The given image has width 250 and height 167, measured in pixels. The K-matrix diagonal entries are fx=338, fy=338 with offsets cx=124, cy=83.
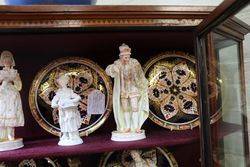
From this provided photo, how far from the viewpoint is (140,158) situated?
3.03 feet

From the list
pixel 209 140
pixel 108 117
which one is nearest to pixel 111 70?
pixel 108 117

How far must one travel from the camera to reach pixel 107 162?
3.29ft

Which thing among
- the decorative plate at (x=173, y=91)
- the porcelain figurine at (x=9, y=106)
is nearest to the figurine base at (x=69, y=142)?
the porcelain figurine at (x=9, y=106)

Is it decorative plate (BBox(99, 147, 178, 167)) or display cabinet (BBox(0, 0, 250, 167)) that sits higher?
display cabinet (BBox(0, 0, 250, 167))

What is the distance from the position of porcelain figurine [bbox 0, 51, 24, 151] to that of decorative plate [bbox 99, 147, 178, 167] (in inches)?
10.5

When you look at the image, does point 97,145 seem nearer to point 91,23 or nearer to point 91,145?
point 91,145

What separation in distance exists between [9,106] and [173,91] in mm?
489

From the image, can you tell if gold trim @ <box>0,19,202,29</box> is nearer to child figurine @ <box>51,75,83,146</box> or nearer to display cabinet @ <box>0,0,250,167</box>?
display cabinet @ <box>0,0,250,167</box>

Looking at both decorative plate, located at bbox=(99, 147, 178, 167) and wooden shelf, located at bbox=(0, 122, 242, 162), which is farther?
decorative plate, located at bbox=(99, 147, 178, 167)

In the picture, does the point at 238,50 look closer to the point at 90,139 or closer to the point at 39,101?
the point at 90,139

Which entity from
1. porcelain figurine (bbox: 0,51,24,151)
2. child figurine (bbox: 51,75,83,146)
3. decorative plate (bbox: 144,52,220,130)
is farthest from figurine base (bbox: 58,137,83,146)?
Answer: decorative plate (bbox: 144,52,220,130)

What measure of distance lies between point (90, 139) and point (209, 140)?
33cm

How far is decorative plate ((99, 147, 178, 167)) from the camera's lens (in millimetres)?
926

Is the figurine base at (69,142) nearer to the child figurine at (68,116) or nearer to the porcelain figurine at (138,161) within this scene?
the child figurine at (68,116)
